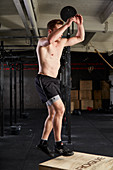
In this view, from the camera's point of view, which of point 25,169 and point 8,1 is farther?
point 8,1

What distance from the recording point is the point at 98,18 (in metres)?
6.39

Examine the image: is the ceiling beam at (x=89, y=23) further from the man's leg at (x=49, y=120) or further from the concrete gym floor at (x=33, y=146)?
the man's leg at (x=49, y=120)

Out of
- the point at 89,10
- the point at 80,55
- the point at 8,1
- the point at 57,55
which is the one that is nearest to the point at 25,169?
the point at 57,55

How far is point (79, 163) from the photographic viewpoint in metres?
2.27

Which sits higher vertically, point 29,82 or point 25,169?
point 29,82

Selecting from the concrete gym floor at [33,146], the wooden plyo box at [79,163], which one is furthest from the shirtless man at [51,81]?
the concrete gym floor at [33,146]

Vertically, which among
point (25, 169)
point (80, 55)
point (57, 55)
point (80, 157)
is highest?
point (80, 55)

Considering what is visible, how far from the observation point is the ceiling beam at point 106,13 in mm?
5425

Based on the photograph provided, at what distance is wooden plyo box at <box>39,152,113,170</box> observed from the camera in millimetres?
2152

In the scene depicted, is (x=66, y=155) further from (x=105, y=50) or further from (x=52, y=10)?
(x=105, y=50)

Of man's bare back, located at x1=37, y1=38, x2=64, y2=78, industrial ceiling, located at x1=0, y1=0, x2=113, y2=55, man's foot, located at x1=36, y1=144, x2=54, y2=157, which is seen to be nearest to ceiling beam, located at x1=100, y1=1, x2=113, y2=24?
industrial ceiling, located at x1=0, y1=0, x2=113, y2=55

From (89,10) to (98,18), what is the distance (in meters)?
0.57

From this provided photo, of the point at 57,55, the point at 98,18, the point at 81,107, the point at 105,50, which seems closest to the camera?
the point at 57,55

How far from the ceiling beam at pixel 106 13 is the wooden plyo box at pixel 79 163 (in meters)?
4.03
